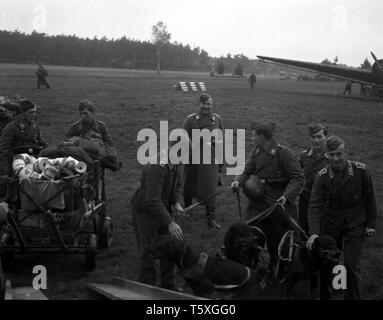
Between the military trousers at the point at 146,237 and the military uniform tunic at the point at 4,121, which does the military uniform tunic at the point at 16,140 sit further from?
the military trousers at the point at 146,237

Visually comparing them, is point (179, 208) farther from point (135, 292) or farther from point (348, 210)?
point (348, 210)

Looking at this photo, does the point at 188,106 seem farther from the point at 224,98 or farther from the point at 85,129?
the point at 85,129

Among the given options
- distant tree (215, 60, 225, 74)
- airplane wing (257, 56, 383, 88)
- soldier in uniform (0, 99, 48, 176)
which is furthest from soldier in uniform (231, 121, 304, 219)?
airplane wing (257, 56, 383, 88)

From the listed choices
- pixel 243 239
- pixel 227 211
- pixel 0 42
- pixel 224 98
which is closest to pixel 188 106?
pixel 224 98

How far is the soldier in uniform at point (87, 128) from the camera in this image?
7.07 meters

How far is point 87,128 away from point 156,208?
2717 mm

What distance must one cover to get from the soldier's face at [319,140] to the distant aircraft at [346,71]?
844 inches

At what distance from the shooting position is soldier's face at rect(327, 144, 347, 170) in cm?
479

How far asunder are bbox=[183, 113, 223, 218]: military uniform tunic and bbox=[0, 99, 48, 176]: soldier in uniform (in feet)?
7.42

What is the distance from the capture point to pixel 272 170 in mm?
5605

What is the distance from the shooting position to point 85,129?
23.5ft

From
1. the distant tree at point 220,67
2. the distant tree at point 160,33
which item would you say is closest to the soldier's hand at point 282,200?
the distant tree at point 160,33

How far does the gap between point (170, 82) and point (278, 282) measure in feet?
61.0

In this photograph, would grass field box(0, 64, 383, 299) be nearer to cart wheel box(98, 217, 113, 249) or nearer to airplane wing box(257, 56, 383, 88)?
cart wheel box(98, 217, 113, 249)
